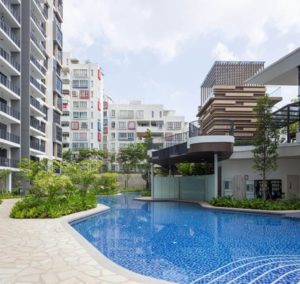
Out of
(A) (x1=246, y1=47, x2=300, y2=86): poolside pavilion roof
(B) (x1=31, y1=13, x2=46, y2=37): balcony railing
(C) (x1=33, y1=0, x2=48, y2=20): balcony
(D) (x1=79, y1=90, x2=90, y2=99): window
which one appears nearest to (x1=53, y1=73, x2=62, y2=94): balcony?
(B) (x1=31, y1=13, x2=46, y2=37): balcony railing

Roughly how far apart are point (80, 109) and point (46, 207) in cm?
4807

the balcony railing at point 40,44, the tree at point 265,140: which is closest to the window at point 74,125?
the balcony railing at point 40,44

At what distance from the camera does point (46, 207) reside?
15.7 metres

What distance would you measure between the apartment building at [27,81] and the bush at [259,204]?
771 inches

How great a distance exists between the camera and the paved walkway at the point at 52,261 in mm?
6207

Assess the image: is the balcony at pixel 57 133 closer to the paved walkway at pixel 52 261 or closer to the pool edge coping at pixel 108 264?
the pool edge coping at pixel 108 264

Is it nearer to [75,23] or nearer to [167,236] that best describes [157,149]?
[75,23]

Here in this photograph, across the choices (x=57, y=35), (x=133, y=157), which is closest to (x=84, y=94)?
(x=57, y=35)

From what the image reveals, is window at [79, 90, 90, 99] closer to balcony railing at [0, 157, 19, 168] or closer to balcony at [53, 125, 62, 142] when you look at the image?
balcony at [53, 125, 62, 142]

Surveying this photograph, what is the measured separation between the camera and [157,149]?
29016 millimetres

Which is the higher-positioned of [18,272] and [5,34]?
[5,34]

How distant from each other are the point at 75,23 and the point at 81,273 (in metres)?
18.3

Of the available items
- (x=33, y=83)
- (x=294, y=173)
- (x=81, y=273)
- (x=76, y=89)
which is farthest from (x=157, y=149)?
(x=76, y=89)

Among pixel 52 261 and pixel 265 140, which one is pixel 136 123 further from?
pixel 52 261
